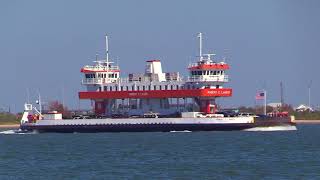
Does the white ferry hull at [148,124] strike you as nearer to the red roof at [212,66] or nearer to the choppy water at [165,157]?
the choppy water at [165,157]

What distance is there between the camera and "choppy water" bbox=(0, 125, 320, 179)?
72.1 m

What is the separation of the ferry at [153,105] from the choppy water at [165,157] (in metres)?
7.75

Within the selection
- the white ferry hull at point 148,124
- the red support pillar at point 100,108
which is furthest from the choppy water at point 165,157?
the red support pillar at point 100,108

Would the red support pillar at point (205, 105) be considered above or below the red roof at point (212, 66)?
below

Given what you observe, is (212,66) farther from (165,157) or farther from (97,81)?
(165,157)

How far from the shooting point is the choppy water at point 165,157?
7206 cm

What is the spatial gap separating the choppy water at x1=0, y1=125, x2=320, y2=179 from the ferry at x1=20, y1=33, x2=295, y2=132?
25.4ft

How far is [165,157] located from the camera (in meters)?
86.0

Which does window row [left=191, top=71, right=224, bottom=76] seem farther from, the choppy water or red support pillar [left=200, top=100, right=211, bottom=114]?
the choppy water

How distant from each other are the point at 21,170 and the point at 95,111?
66.4 meters

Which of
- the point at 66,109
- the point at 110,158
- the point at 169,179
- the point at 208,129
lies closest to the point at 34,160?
the point at 110,158

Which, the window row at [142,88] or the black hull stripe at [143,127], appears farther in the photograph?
the window row at [142,88]

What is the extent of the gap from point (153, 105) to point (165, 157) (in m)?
54.0

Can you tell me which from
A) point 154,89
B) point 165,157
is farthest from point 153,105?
point 165,157
